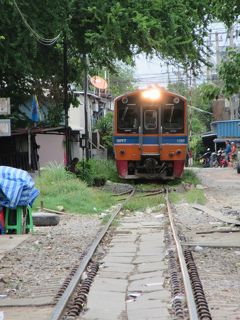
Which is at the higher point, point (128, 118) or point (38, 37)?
point (38, 37)

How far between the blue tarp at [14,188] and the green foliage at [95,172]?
36.1ft

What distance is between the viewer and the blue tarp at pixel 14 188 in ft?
34.1

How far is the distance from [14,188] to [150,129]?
1132 cm

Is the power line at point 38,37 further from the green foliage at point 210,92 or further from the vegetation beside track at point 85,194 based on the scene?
the green foliage at point 210,92

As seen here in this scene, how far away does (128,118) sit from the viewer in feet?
70.4

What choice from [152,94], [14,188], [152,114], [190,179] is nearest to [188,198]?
[152,114]

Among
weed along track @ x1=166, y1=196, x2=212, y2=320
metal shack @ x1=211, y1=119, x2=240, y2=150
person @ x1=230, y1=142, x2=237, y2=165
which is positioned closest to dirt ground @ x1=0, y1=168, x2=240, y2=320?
weed along track @ x1=166, y1=196, x2=212, y2=320

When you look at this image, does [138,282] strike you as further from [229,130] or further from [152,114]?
[229,130]

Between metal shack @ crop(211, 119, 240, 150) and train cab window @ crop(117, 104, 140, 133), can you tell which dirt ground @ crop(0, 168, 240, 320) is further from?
metal shack @ crop(211, 119, 240, 150)

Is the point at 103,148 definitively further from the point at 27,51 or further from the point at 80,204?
the point at 80,204

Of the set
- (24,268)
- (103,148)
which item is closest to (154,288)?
(24,268)

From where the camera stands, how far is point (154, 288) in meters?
6.66

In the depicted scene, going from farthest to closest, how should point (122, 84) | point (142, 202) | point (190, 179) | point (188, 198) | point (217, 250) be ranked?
point (122, 84) < point (190, 179) < point (188, 198) < point (142, 202) < point (217, 250)

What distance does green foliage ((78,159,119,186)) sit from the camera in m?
22.0
